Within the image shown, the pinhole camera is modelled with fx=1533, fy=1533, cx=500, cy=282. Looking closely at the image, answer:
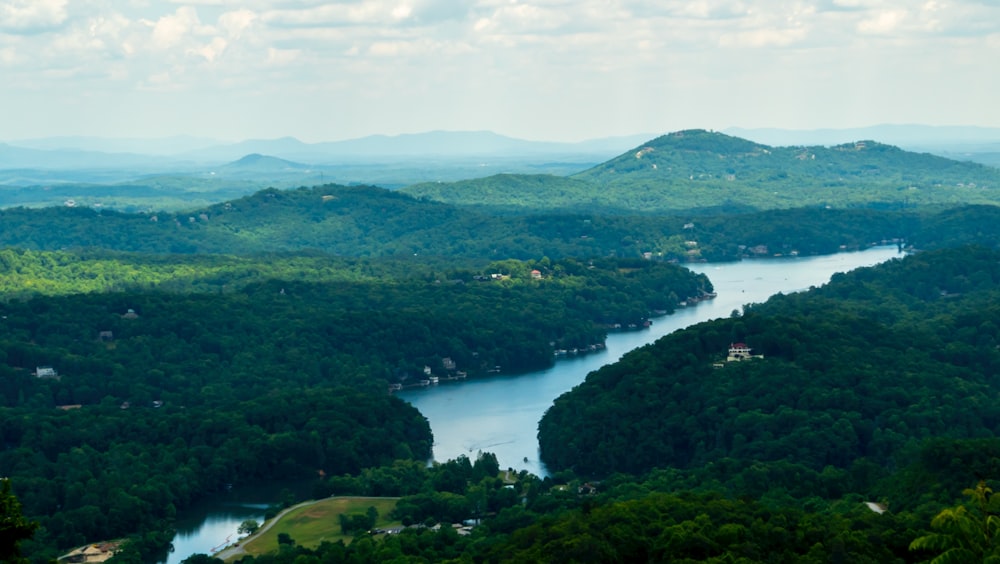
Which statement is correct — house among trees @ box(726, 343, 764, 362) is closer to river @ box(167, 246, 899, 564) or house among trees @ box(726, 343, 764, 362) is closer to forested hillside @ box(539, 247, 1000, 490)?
forested hillside @ box(539, 247, 1000, 490)

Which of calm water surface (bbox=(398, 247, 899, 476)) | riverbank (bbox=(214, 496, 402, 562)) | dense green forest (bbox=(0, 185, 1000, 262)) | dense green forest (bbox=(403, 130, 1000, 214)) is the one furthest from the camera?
dense green forest (bbox=(403, 130, 1000, 214))

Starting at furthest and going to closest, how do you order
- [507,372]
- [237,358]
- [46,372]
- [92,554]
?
[507,372] < [237,358] < [46,372] < [92,554]

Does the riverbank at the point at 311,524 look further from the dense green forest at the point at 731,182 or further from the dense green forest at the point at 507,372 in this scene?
the dense green forest at the point at 731,182

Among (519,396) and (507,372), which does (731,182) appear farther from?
(519,396)

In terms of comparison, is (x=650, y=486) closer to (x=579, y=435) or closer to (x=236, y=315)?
(x=579, y=435)

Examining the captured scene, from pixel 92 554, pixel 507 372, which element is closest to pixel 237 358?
pixel 507 372

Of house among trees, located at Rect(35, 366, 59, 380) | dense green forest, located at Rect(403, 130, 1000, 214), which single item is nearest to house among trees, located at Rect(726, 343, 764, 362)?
house among trees, located at Rect(35, 366, 59, 380)
